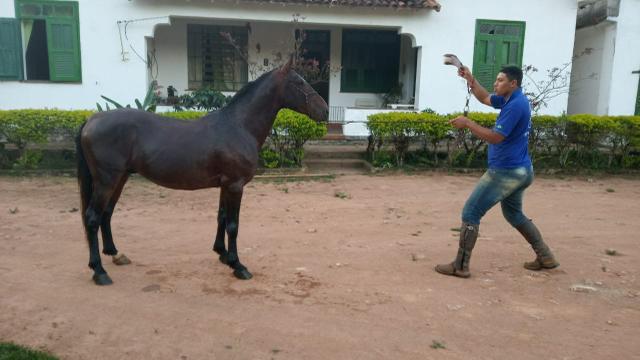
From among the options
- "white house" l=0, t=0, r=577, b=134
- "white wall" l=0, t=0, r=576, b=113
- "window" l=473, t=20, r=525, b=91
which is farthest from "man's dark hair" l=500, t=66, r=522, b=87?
"window" l=473, t=20, r=525, b=91

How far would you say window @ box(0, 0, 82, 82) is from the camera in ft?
35.8

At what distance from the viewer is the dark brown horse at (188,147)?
4.25m

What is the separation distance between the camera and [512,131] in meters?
4.38

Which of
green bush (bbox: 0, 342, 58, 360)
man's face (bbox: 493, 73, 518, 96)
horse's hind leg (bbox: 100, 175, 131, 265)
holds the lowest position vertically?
green bush (bbox: 0, 342, 58, 360)

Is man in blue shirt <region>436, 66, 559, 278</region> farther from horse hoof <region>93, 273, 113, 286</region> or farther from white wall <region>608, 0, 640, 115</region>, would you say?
white wall <region>608, 0, 640, 115</region>

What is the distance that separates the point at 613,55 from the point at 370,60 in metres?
6.29

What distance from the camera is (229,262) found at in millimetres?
4527

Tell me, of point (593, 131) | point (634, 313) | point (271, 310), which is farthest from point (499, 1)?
point (271, 310)

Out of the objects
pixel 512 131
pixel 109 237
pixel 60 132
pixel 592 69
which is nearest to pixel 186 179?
pixel 109 237

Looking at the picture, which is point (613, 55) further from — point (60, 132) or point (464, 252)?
point (60, 132)

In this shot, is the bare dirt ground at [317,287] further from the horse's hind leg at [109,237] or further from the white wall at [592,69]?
the white wall at [592,69]

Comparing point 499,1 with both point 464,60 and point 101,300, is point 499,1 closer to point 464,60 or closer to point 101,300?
point 464,60

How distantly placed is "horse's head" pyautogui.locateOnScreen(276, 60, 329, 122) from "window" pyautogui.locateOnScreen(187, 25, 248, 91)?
9339mm

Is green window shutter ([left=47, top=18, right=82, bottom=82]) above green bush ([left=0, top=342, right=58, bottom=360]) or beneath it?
above
